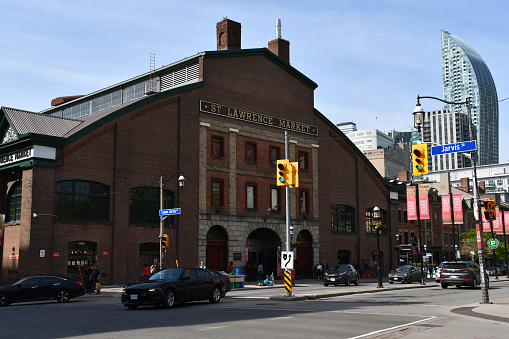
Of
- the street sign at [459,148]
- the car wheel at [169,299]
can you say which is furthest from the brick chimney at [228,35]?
the car wheel at [169,299]

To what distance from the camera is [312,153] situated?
54594 mm

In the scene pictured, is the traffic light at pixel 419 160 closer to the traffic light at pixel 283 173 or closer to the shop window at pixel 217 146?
the traffic light at pixel 283 173

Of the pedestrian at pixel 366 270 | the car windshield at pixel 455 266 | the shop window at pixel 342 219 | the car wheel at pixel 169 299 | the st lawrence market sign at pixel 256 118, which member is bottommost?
the pedestrian at pixel 366 270

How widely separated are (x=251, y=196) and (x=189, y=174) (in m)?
7.55

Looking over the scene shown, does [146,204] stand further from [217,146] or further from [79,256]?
[217,146]

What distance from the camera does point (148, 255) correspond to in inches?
1617

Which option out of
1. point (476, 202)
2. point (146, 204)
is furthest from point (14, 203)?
point (476, 202)

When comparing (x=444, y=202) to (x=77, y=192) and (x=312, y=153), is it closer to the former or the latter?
(x=312, y=153)

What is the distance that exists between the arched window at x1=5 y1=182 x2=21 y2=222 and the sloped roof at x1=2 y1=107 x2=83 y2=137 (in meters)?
3.93

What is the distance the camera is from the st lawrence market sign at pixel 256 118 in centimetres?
4614

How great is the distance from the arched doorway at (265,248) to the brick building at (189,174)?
0.42 feet

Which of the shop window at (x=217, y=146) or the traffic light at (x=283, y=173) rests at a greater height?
the shop window at (x=217, y=146)

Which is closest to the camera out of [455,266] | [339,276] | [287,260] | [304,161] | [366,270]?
[287,260]

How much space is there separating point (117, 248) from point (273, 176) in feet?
56.6
